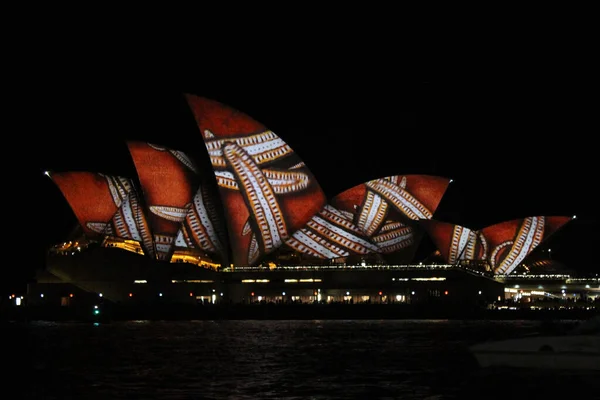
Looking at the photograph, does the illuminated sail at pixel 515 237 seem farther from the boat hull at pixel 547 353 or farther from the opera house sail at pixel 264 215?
the boat hull at pixel 547 353

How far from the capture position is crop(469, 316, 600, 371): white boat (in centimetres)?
2278

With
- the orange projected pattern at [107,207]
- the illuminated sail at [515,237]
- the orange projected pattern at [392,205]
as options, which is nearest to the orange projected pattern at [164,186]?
the orange projected pattern at [107,207]

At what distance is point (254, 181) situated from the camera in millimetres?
64500

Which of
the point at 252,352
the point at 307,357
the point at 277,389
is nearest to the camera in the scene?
the point at 277,389

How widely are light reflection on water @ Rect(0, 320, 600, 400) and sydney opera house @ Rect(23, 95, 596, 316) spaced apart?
28.5 m

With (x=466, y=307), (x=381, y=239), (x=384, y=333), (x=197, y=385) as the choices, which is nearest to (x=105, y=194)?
(x=381, y=239)

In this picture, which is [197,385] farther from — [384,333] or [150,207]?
[150,207]

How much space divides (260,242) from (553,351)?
4612 cm

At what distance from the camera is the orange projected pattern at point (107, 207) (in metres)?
69.2

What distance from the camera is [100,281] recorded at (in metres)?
69.5

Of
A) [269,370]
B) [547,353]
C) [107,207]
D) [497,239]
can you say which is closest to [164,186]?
[107,207]

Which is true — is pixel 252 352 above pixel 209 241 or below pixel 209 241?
below

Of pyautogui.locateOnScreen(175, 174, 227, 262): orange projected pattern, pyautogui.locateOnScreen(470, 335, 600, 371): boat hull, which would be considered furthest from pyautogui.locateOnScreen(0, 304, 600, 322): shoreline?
pyautogui.locateOnScreen(470, 335, 600, 371): boat hull

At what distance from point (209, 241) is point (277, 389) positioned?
167ft
